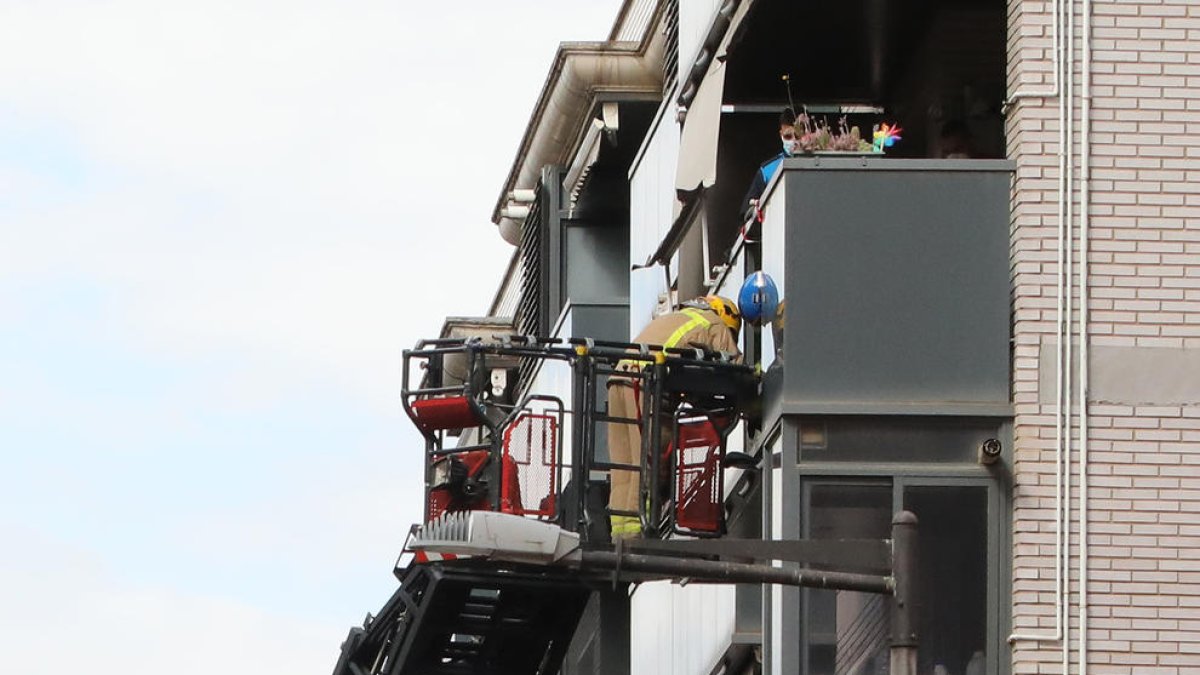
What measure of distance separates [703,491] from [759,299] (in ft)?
4.60

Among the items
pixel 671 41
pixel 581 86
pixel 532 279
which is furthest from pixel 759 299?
pixel 532 279

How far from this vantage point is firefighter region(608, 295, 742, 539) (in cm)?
1889

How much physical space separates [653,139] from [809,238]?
713 centimetres

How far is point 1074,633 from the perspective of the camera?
17.2m

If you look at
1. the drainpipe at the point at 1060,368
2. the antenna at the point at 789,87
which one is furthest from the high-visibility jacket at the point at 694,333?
the antenna at the point at 789,87

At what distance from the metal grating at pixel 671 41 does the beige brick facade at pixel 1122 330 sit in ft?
30.7

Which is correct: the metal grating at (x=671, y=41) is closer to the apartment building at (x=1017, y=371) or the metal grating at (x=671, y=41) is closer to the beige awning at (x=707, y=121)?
the beige awning at (x=707, y=121)

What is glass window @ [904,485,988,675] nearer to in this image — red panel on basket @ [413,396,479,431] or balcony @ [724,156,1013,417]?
Answer: balcony @ [724,156,1013,417]

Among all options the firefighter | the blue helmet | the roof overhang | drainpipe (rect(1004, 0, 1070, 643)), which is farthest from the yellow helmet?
the roof overhang

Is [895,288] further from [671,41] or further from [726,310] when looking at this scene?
[671,41]

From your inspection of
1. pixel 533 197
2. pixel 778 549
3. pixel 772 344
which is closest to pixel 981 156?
pixel 772 344

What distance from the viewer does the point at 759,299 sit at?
18641mm

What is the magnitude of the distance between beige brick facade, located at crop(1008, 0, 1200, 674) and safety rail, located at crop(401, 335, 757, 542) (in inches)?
83.0

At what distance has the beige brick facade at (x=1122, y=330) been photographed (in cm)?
1728
